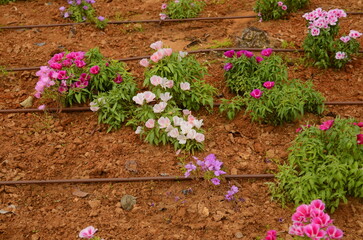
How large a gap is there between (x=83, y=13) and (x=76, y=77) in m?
2.19

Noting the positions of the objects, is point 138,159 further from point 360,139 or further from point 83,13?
point 83,13

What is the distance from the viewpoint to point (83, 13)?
6559 millimetres

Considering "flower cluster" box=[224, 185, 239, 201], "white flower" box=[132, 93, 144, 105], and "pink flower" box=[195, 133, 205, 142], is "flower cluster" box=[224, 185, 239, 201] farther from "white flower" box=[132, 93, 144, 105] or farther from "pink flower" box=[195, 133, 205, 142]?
"white flower" box=[132, 93, 144, 105]

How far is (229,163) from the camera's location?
4.05 meters

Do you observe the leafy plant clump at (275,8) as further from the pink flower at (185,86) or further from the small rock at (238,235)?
the small rock at (238,235)

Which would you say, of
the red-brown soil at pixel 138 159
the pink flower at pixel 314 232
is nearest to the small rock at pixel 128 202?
the red-brown soil at pixel 138 159

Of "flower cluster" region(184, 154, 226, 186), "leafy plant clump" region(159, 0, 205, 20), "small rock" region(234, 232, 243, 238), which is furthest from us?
"leafy plant clump" region(159, 0, 205, 20)

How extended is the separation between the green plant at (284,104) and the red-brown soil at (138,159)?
0.36 feet

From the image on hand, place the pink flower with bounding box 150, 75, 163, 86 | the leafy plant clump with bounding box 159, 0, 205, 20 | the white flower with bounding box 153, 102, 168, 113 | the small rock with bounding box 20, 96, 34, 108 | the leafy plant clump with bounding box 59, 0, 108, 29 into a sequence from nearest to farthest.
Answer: the white flower with bounding box 153, 102, 168, 113, the pink flower with bounding box 150, 75, 163, 86, the small rock with bounding box 20, 96, 34, 108, the leafy plant clump with bounding box 59, 0, 108, 29, the leafy plant clump with bounding box 159, 0, 205, 20

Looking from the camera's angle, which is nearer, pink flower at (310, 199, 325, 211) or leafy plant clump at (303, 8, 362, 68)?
pink flower at (310, 199, 325, 211)

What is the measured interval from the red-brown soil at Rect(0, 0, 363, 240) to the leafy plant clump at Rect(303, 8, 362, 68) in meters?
0.16

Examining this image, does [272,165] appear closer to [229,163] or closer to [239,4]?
[229,163]

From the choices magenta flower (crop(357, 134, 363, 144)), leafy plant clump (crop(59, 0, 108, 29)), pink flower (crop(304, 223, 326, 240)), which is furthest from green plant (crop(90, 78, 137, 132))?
pink flower (crop(304, 223, 326, 240))

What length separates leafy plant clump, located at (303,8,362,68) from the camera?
4977 millimetres
